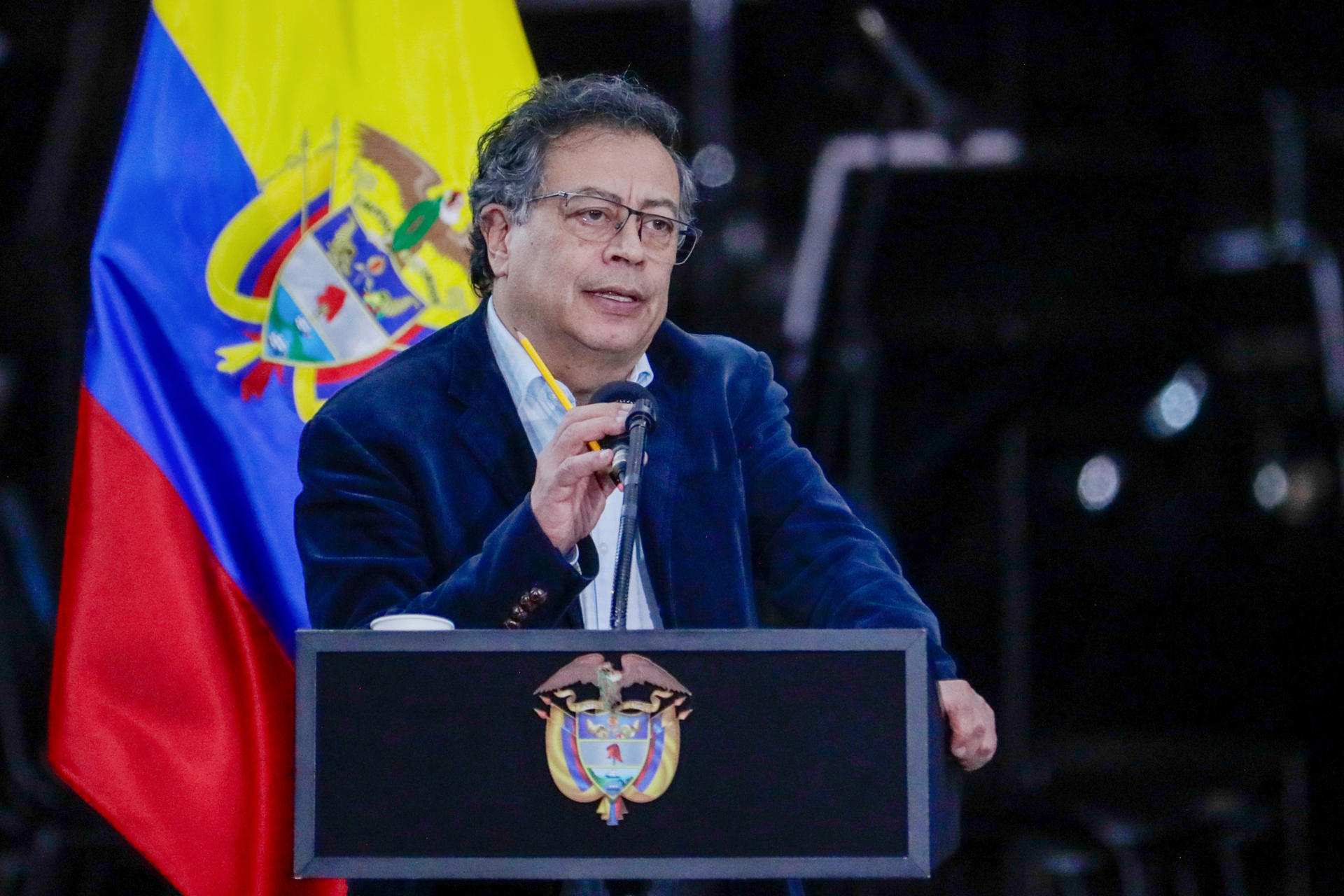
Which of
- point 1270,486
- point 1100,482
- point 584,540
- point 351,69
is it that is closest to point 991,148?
point 1100,482

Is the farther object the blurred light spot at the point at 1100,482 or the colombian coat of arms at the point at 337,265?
the blurred light spot at the point at 1100,482

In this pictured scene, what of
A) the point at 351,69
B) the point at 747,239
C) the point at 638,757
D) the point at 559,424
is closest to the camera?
the point at 638,757

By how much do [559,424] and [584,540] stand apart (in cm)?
22

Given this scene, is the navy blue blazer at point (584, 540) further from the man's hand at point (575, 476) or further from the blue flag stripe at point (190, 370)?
the blue flag stripe at point (190, 370)

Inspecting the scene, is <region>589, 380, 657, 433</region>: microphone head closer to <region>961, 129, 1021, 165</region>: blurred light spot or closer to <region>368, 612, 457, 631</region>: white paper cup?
<region>368, 612, 457, 631</region>: white paper cup

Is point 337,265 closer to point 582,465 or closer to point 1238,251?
point 582,465

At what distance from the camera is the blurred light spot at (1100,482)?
18.4 feet

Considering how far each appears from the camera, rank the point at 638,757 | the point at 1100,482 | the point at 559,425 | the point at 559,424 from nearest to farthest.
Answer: the point at 638,757 → the point at 559,425 → the point at 559,424 → the point at 1100,482

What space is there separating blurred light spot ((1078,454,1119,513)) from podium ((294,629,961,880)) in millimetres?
4249

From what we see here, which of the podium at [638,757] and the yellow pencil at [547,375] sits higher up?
the yellow pencil at [547,375]

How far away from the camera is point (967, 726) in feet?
5.86

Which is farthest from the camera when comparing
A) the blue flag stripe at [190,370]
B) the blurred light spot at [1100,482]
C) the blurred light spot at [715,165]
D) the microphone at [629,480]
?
the blurred light spot at [1100,482]

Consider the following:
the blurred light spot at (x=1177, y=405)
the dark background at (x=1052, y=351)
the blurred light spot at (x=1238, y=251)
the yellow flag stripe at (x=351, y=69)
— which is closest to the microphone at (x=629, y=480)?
the yellow flag stripe at (x=351, y=69)

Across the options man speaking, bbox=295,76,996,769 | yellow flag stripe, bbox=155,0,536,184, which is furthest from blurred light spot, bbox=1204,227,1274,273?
man speaking, bbox=295,76,996,769
